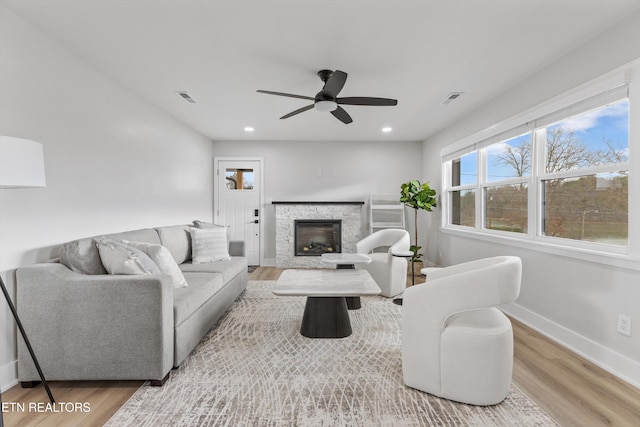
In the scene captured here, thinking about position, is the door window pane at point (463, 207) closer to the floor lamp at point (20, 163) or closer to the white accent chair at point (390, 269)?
the white accent chair at point (390, 269)

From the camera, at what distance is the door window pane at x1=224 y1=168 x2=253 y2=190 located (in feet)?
20.4

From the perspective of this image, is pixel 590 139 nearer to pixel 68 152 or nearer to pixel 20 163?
pixel 20 163

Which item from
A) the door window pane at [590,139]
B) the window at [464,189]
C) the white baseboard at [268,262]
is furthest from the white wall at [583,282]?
the white baseboard at [268,262]

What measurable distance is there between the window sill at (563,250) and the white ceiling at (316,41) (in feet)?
5.20

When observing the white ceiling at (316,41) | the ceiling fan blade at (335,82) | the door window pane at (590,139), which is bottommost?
the door window pane at (590,139)

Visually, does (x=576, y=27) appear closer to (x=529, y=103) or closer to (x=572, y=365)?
(x=529, y=103)

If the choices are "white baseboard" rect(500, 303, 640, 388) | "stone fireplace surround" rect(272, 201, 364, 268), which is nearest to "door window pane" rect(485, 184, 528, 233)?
"white baseboard" rect(500, 303, 640, 388)

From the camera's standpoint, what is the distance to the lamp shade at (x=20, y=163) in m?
1.52

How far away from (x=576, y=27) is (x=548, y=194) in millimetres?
1386

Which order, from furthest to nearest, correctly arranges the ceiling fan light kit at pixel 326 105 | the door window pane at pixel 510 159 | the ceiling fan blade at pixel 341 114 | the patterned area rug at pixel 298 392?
1. the door window pane at pixel 510 159
2. the ceiling fan blade at pixel 341 114
3. the ceiling fan light kit at pixel 326 105
4. the patterned area rug at pixel 298 392

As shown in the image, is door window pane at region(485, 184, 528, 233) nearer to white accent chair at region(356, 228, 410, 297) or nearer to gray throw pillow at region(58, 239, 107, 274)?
white accent chair at region(356, 228, 410, 297)

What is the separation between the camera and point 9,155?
155 centimetres

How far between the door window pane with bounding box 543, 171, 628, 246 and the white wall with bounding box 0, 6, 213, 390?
13.6ft

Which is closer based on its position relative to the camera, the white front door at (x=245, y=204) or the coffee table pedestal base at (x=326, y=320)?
the coffee table pedestal base at (x=326, y=320)
